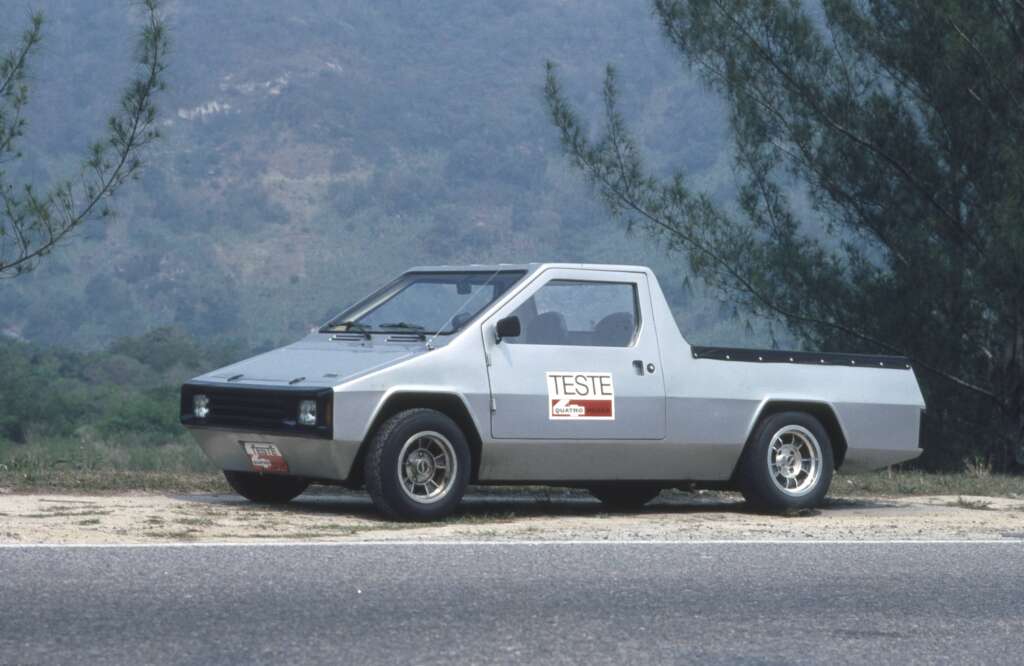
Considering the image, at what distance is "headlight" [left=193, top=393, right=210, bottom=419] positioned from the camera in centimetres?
1140

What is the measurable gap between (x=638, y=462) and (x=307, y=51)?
544 ft

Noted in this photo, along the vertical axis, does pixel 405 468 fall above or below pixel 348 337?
below

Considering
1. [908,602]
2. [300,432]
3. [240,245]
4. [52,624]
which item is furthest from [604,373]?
[240,245]

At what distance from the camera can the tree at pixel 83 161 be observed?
1584 centimetres

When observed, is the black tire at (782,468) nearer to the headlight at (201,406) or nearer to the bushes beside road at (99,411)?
the headlight at (201,406)

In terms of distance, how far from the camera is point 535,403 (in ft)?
37.3

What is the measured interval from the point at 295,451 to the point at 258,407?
17.0 inches

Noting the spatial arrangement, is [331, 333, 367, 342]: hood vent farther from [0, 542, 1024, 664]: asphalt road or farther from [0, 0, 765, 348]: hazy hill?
[0, 0, 765, 348]: hazy hill

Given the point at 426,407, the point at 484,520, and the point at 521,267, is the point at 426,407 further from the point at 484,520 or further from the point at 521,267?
the point at 521,267

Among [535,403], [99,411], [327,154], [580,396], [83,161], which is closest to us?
[535,403]

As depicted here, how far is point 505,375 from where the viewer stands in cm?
1127

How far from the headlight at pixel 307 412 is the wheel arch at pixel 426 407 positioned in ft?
1.10

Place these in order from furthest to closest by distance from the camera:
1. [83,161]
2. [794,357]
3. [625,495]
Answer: [83,161] → [625,495] → [794,357]

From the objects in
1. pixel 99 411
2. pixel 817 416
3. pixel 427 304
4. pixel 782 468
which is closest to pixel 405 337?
pixel 427 304
